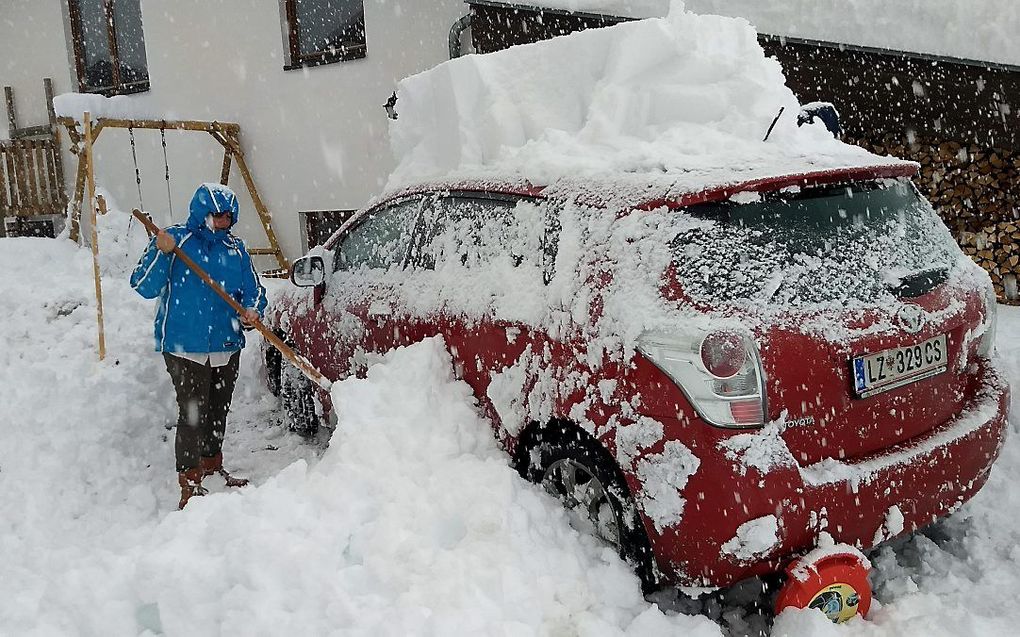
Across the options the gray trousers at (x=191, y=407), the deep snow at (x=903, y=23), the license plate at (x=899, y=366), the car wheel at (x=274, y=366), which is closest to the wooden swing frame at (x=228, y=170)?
the car wheel at (x=274, y=366)

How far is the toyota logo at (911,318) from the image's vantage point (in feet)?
9.34

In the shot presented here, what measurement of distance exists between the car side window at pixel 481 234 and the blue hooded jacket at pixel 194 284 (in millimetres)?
1284

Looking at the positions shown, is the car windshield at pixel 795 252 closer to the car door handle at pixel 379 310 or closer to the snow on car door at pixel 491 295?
the snow on car door at pixel 491 295

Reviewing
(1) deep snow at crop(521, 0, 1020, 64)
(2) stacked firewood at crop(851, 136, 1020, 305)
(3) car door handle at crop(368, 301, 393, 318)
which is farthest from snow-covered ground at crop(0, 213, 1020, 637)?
(2) stacked firewood at crop(851, 136, 1020, 305)

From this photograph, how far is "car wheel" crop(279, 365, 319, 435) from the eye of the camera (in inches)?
209

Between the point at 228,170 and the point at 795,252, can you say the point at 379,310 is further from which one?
the point at 228,170

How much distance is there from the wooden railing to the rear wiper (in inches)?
496

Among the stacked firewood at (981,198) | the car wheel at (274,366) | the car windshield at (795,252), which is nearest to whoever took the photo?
the car windshield at (795,252)

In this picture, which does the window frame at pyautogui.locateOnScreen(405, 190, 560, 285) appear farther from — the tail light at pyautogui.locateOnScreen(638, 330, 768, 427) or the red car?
the tail light at pyautogui.locateOnScreen(638, 330, 768, 427)

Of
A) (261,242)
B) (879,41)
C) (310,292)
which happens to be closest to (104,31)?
(261,242)

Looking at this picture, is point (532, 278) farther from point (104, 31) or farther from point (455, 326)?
point (104, 31)

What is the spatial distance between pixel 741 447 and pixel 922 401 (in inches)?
33.9

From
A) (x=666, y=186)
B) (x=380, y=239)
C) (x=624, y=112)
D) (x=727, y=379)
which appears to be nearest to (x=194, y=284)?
(x=380, y=239)

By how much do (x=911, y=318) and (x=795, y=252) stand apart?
0.51 metres
